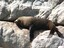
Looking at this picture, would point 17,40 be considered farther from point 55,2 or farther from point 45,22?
point 55,2

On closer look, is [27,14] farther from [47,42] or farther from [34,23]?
[47,42]

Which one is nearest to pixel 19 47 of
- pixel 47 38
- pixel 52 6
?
pixel 47 38

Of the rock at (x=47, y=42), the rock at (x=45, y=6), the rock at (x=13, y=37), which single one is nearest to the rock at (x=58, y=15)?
the rock at (x=45, y=6)

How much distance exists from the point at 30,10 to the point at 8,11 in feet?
2.31

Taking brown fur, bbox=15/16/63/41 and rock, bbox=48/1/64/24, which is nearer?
brown fur, bbox=15/16/63/41

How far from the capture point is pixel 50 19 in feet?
23.2

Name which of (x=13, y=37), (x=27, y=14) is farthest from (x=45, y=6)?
(x=13, y=37)

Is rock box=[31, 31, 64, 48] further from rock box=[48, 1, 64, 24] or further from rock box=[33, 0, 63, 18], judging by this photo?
rock box=[33, 0, 63, 18]

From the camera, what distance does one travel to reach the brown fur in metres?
6.75

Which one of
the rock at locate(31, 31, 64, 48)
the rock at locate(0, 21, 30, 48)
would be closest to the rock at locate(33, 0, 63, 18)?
the rock at locate(0, 21, 30, 48)

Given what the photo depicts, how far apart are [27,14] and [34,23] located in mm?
475

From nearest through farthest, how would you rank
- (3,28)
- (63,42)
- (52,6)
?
1. (63,42)
2. (3,28)
3. (52,6)

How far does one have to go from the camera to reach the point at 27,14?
7.43 metres

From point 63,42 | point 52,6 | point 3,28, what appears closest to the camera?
point 63,42
